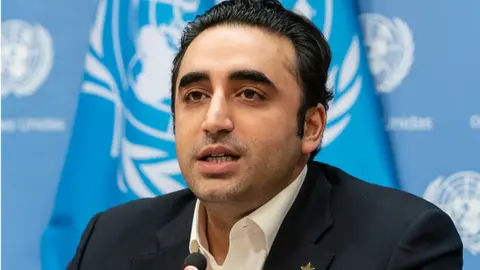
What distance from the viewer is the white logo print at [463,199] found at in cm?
223

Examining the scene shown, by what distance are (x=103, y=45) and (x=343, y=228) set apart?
4.25ft

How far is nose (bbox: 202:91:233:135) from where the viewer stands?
57.3 inches

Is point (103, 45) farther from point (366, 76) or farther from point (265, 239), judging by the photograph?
point (265, 239)

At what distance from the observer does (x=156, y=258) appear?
5.78 ft

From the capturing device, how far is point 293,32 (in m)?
1.65

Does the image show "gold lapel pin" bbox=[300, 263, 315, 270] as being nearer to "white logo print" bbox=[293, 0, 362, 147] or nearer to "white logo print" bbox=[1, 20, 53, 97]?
"white logo print" bbox=[293, 0, 362, 147]

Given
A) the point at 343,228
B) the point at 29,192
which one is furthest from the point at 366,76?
the point at 29,192

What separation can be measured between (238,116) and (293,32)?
0.95ft

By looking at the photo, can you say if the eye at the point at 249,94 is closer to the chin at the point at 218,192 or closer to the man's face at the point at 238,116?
the man's face at the point at 238,116

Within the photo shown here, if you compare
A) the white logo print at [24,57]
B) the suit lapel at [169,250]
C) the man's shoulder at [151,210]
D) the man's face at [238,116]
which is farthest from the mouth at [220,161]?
the white logo print at [24,57]

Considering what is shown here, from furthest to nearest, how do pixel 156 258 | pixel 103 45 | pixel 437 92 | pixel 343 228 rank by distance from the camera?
pixel 103 45 < pixel 437 92 < pixel 156 258 < pixel 343 228

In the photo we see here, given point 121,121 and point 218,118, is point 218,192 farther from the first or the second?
point 121,121

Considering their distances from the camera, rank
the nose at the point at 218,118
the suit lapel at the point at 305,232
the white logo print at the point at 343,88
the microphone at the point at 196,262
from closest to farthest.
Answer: the microphone at the point at 196,262, the nose at the point at 218,118, the suit lapel at the point at 305,232, the white logo print at the point at 343,88

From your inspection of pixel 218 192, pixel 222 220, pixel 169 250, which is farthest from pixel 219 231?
pixel 218 192
